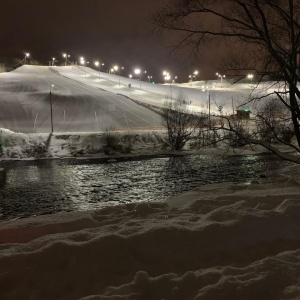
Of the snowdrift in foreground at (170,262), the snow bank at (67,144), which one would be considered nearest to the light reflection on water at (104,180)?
the snow bank at (67,144)

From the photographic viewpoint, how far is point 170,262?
18.9 feet

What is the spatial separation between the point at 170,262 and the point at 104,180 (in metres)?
20.8

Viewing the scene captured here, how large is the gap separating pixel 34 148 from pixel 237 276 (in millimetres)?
41657

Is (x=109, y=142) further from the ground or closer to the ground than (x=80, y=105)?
closer to the ground

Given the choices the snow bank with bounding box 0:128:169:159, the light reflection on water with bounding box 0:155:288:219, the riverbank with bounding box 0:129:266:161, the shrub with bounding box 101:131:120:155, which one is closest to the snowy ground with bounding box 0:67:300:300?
the light reflection on water with bounding box 0:155:288:219

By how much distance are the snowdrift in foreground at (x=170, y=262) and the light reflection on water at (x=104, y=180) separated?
36.4ft

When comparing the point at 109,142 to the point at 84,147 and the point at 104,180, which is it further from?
the point at 104,180

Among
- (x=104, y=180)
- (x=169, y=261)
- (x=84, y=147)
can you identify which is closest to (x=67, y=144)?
(x=84, y=147)

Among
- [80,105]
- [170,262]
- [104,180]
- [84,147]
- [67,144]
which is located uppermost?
[80,105]

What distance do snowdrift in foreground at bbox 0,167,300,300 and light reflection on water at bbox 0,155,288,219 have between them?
11101 mm

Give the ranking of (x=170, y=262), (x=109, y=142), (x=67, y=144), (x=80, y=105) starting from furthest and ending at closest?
(x=80, y=105)
(x=67, y=144)
(x=109, y=142)
(x=170, y=262)

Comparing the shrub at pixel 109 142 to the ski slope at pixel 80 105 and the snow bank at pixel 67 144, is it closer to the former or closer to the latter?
the snow bank at pixel 67 144

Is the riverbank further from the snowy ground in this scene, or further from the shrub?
the snowy ground

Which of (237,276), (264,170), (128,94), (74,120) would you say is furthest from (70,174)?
(128,94)
